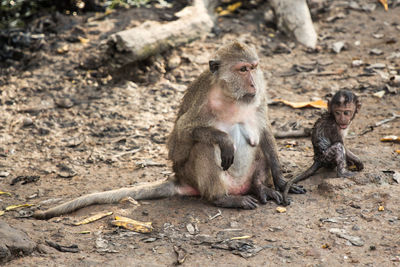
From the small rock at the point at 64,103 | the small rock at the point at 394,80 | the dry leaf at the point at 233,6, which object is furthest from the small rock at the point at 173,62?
the small rock at the point at 394,80

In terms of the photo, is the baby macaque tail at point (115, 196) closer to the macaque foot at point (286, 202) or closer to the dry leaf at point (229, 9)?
the macaque foot at point (286, 202)

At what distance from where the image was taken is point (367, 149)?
6250 mm

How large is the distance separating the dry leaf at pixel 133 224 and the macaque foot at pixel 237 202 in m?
0.76

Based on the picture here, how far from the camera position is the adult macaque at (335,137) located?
5.42 m

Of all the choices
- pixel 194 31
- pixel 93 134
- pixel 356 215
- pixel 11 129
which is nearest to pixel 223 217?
pixel 356 215

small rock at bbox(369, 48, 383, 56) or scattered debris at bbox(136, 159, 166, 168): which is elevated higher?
small rock at bbox(369, 48, 383, 56)

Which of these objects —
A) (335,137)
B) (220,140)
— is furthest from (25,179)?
(335,137)

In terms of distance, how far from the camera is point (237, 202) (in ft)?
17.2

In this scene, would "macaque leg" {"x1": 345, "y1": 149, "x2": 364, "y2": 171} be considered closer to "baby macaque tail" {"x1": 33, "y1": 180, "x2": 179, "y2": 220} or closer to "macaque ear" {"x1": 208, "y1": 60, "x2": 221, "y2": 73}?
"macaque ear" {"x1": 208, "y1": 60, "x2": 221, "y2": 73}

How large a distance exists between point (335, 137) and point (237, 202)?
127 centimetres

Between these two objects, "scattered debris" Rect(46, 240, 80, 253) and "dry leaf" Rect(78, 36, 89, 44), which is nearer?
"scattered debris" Rect(46, 240, 80, 253)

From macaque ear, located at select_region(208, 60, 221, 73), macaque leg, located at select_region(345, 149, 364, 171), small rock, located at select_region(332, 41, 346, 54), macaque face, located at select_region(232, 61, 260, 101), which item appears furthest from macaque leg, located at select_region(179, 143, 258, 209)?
small rock, located at select_region(332, 41, 346, 54)

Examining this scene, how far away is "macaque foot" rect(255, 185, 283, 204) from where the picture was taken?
5309 millimetres

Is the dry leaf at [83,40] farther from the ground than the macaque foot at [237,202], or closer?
farther from the ground
